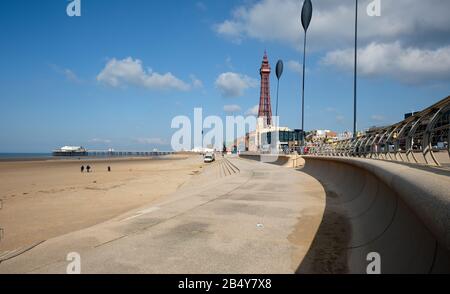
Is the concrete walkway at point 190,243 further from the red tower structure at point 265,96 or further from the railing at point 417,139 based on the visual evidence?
the red tower structure at point 265,96

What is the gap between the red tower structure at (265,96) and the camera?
496 feet

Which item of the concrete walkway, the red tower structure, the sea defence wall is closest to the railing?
the sea defence wall

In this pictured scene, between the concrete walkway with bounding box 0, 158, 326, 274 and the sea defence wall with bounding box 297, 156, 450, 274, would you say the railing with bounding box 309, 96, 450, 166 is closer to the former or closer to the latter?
the sea defence wall with bounding box 297, 156, 450, 274

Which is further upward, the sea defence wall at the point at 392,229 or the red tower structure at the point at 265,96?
the red tower structure at the point at 265,96

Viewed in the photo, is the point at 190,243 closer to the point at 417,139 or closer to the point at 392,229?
the point at 392,229

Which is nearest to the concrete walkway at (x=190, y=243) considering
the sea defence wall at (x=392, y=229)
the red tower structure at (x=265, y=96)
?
the sea defence wall at (x=392, y=229)

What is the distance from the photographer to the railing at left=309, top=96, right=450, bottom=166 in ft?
18.6

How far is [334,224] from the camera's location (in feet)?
18.5

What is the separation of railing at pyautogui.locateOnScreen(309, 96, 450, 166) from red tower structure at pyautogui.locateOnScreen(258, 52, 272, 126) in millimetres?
135833

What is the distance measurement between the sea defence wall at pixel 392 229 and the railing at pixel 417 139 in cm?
132

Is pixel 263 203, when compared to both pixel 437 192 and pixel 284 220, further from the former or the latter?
pixel 437 192

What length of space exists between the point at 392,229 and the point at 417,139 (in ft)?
17.1

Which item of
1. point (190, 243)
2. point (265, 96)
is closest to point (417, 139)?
point (190, 243)

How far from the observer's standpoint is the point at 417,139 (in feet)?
25.2
